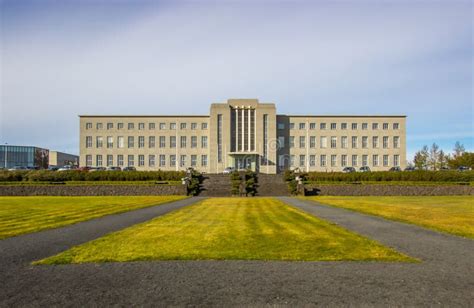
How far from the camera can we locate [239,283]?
24.5 feet

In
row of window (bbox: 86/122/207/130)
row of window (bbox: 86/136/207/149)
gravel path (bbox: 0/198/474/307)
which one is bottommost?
gravel path (bbox: 0/198/474/307)

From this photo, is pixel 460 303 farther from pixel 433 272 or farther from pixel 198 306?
pixel 198 306

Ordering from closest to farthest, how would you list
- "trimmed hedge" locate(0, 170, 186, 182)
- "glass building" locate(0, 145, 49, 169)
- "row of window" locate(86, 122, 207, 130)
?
1. "trimmed hedge" locate(0, 170, 186, 182)
2. "row of window" locate(86, 122, 207, 130)
3. "glass building" locate(0, 145, 49, 169)

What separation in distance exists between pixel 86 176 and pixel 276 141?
45.2 metres

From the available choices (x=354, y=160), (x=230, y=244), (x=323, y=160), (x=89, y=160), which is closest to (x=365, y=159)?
(x=354, y=160)

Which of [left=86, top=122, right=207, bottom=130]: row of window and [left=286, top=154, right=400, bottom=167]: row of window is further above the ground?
[left=86, top=122, right=207, bottom=130]: row of window

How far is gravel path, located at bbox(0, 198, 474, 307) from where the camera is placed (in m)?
6.50

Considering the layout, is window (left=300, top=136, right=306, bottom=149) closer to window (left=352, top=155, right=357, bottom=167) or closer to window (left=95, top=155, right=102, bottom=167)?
window (left=352, top=155, right=357, bottom=167)

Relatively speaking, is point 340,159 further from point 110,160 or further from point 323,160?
point 110,160

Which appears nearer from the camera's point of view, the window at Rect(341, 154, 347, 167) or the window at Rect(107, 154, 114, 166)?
the window at Rect(107, 154, 114, 166)

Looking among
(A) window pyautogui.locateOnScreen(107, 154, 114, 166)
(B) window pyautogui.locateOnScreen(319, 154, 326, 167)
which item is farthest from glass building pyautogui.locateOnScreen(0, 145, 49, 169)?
(B) window pyautogui.locateOnScreen(319, 154, 326, 167)

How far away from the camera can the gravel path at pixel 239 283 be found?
6504mm

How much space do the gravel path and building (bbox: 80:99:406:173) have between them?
74644mm

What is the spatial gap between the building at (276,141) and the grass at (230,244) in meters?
68.9
